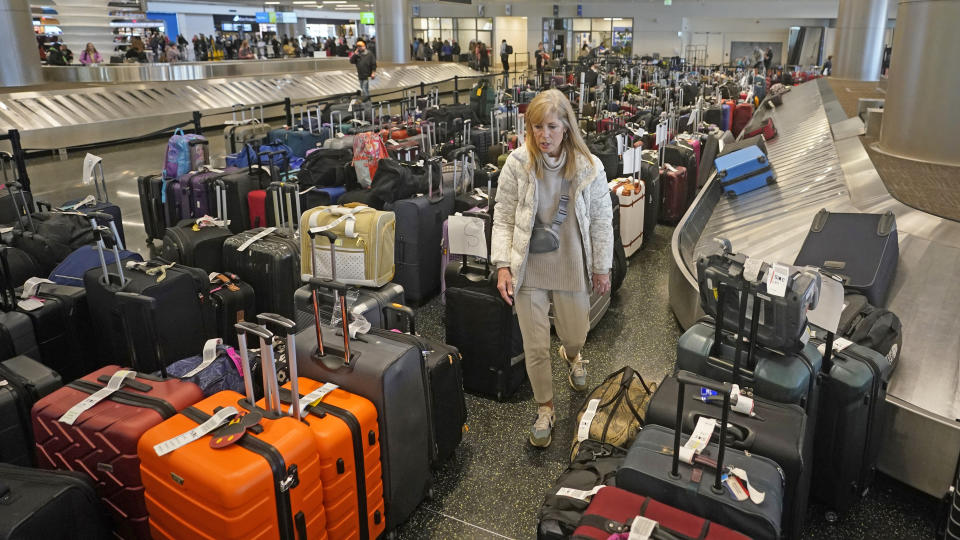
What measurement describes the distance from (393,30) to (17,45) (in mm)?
11854

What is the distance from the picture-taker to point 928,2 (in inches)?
211

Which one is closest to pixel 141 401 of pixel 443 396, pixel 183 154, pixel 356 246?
pixel 443 396

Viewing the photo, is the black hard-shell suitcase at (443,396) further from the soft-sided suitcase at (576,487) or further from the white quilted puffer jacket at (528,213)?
the soft-sided suitcase at (576,487)

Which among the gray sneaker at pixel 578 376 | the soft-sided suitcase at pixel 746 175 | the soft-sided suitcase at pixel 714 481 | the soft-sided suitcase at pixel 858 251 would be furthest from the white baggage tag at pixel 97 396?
the soft-sided suitcase at pixel 746 175

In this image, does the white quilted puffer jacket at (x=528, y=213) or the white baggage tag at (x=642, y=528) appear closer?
the white baggage tag at (x=642, y=528)

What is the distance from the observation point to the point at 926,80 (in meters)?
5.46

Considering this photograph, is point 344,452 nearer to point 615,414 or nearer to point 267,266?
point 615,414

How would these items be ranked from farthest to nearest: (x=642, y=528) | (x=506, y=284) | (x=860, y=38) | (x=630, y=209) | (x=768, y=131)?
(x=860, y=38), (x=768, y=131), (x=630, y=209), (x=506, y=284), (x=642, y=528)

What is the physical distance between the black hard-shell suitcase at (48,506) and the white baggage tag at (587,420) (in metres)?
1.82

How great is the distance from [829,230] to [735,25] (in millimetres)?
34532

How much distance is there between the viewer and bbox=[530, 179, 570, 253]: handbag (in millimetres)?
3027

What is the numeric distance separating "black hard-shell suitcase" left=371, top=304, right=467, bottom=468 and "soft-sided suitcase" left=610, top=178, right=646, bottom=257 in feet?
9.81

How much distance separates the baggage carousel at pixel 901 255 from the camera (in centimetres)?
290

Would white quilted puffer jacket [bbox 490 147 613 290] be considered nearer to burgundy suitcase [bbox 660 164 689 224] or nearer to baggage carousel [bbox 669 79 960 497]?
baggage carousel [bbox 669 79 960 497]
